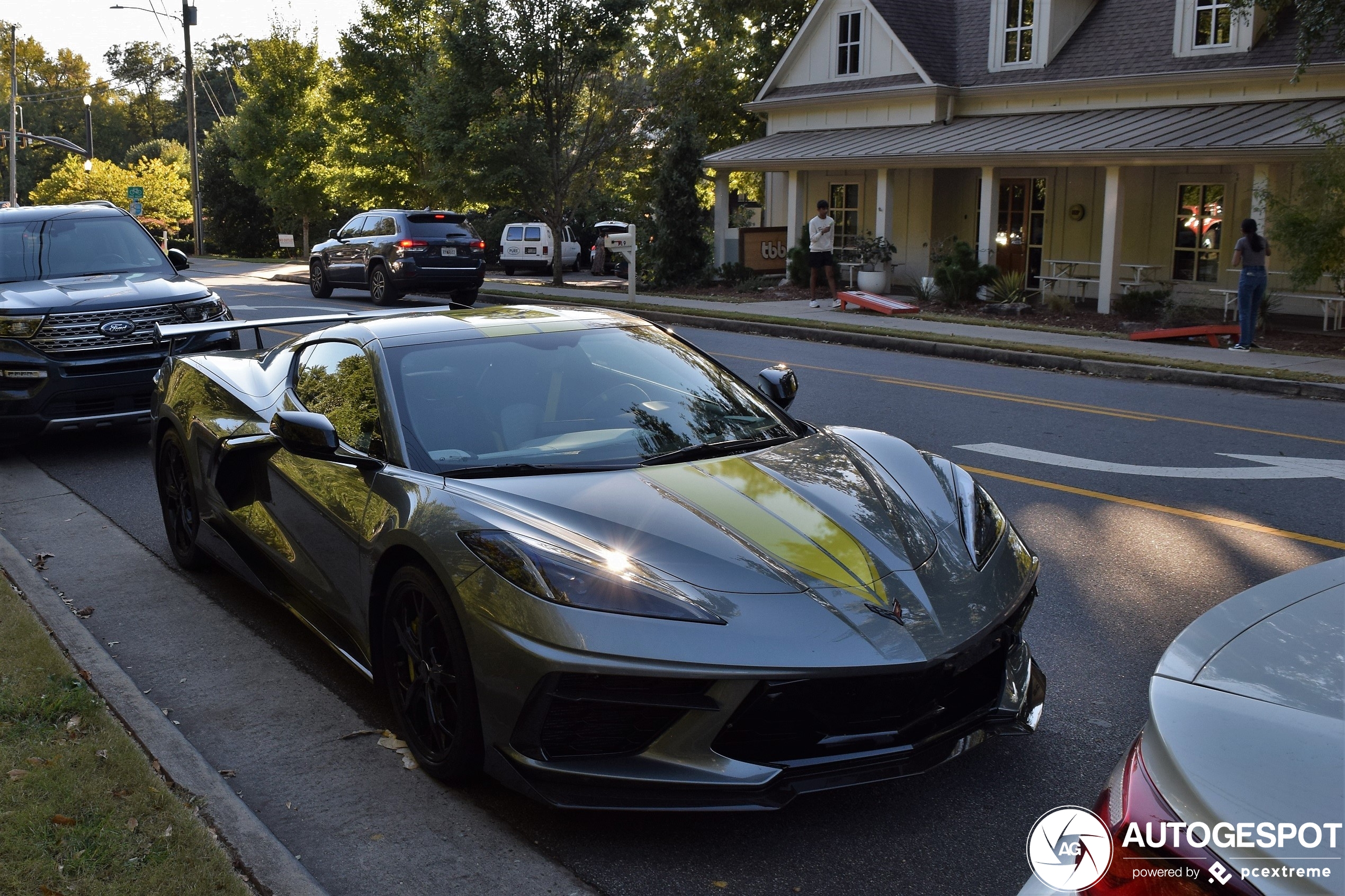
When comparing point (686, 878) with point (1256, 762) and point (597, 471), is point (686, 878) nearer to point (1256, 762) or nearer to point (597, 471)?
point (597, 471)

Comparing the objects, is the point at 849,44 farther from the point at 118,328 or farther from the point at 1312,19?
the point at 118,328

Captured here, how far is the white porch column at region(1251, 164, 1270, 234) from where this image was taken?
1850 centimetres

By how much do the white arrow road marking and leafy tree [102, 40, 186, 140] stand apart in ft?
383

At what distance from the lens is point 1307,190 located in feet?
52.6

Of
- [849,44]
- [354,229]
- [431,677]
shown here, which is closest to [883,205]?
[849,44]

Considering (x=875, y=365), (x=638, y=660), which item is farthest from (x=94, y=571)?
(x=875, y=365)

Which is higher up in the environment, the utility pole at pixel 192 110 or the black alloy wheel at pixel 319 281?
the utility pole at pixel 192 110

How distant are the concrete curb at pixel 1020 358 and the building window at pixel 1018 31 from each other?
9897mm

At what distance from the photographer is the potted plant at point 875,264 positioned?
24.8m

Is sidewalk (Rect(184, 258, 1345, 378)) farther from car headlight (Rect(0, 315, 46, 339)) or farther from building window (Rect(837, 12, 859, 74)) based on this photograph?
car headlight (Rect(0, 315, 46, 339))

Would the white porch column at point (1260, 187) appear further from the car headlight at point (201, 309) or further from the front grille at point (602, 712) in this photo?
the front grille at point (602, 712)

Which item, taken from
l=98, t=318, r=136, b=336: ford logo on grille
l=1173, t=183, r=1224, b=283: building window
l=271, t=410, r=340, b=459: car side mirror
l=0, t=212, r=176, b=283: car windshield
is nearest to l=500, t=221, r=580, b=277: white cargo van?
l=1173, t=183, r=1224, b=283: building window

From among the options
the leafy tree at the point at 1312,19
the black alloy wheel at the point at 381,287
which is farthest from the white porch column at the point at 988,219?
the black alloy wheel at the point at 381,287

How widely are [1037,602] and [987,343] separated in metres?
11.2
